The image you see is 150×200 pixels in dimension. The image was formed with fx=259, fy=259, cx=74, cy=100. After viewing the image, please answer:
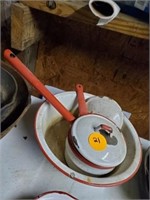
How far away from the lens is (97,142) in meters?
0.42

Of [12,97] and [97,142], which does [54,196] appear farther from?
[12,97]

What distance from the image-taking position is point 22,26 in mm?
592

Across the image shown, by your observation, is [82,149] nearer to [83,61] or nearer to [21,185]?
[21,185]

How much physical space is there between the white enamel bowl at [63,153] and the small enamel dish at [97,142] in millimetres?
24

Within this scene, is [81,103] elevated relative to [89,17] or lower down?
lower down

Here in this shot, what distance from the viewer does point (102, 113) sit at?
51 centimetres

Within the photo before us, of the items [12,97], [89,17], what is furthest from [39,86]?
[89,17]

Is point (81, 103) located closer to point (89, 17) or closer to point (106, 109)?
point (106, 109)

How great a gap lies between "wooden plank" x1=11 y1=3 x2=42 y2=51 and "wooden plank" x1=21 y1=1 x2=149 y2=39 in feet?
0.07

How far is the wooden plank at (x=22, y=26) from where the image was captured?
22.5 inches

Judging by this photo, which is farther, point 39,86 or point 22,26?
point 22,26

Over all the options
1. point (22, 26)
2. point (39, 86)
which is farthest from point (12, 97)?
point (22, 26)

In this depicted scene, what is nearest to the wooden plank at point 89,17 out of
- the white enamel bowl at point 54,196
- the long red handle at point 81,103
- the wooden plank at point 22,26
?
the wooden plank at point 22,26

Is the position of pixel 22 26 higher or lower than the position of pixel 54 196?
higher
